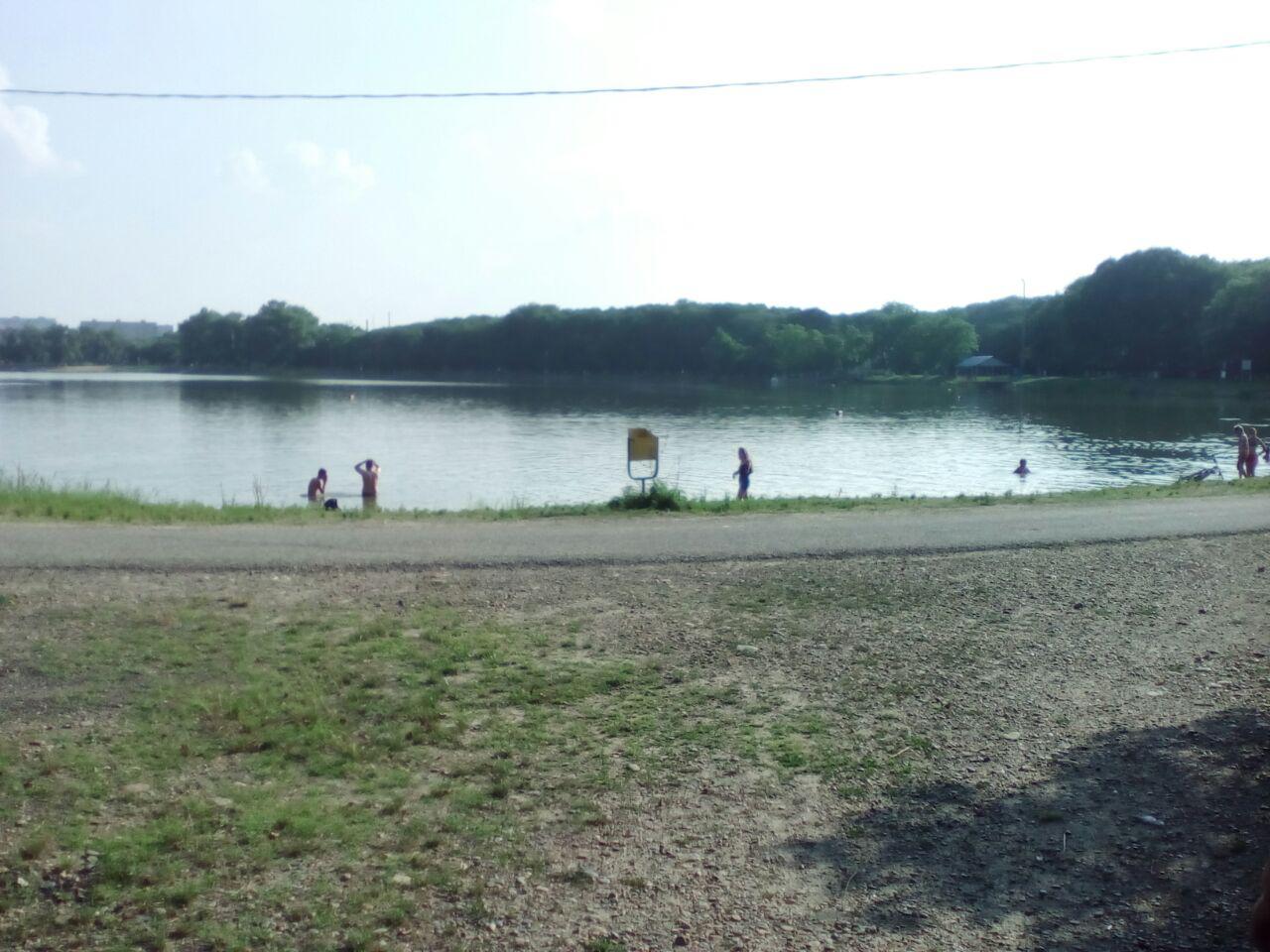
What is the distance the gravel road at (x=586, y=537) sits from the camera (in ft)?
35.1

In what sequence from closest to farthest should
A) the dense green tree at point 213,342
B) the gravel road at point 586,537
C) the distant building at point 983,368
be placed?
1. the gravel road at point 586,537
2. the distant building at point 983,368
3. the dense green tree at point 213,342

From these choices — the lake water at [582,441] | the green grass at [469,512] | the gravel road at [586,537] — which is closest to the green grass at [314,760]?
the gravel road at [586,537]

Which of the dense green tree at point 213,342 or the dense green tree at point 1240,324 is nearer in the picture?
the dense green tree at point 1240,324

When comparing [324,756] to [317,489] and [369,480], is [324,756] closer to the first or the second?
[317,489]

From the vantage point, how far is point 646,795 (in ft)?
17.1

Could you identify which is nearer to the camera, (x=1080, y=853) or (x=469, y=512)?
(x=1080, y=853)

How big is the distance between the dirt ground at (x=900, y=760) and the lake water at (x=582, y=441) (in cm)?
1211

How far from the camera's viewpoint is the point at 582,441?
46344mm

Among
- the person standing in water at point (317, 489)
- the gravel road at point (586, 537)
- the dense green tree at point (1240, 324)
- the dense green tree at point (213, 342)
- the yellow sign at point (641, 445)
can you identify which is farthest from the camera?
the dense green tree at point (213, 342)

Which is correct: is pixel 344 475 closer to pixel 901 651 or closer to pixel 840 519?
pixel 840 519

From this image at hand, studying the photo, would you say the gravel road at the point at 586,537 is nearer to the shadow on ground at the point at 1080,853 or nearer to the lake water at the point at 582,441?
the shadow on ground at the point at 1080,853

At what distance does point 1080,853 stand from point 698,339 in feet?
511

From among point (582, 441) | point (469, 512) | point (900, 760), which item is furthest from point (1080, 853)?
point (582, 441)

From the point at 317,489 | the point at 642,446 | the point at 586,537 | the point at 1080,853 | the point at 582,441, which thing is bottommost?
the point at 582,441
